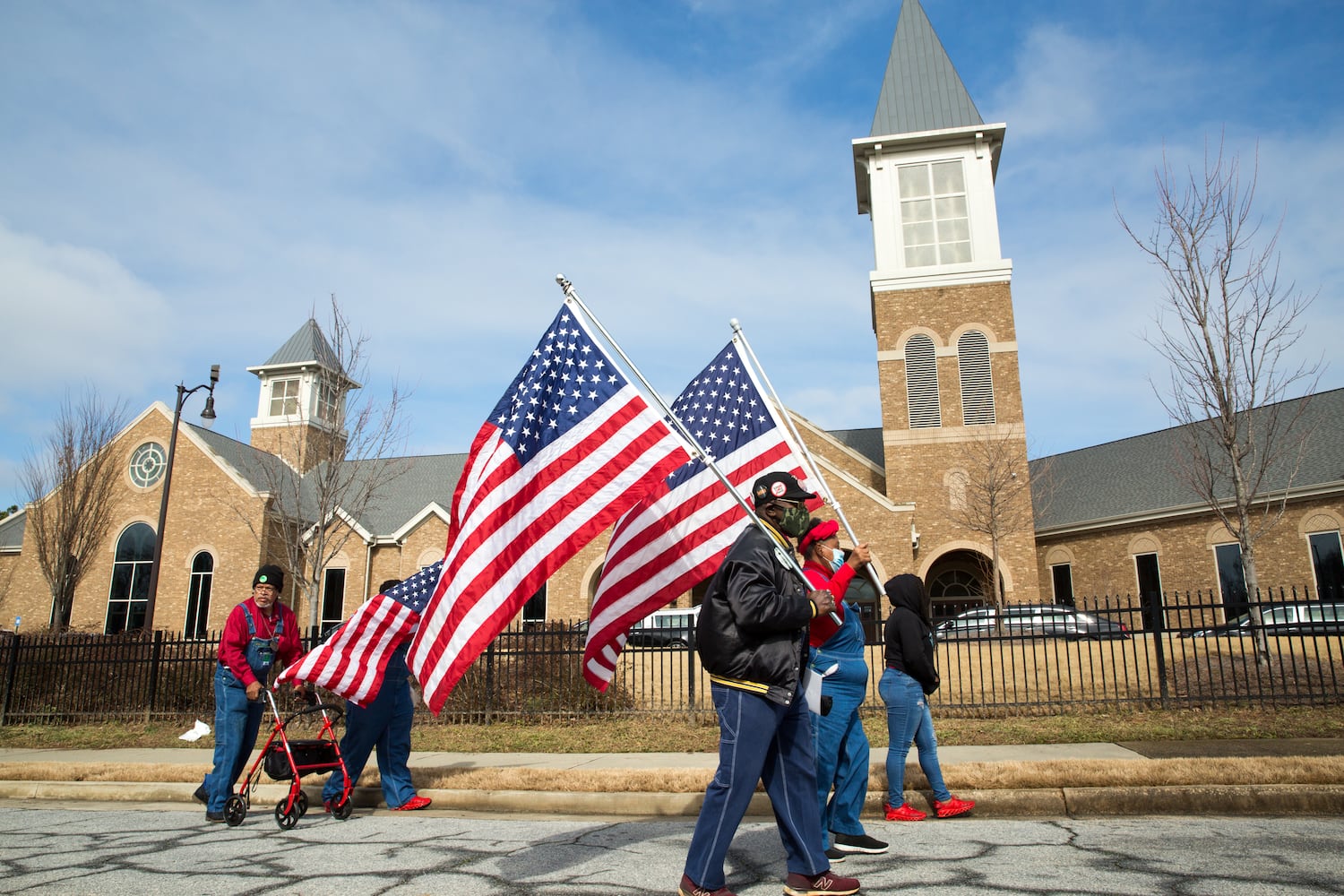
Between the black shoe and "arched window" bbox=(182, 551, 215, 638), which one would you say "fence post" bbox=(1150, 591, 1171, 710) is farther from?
"arched window" bbox=(182, 551, 215, 638)

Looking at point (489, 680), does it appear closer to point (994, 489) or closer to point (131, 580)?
point (994, 489)

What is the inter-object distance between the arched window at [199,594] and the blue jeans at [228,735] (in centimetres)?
2844

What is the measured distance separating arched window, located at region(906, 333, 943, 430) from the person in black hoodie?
23.6m

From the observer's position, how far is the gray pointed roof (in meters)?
31.5

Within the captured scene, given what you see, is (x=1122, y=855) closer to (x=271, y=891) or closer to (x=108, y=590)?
(x=271, y=891)

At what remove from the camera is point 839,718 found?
5.55m

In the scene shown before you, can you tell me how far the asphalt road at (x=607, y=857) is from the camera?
15.3 ft

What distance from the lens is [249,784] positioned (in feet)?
23.6

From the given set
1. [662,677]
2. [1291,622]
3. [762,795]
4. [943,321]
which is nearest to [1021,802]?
[762,795]

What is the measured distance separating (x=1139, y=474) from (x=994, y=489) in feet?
29.9

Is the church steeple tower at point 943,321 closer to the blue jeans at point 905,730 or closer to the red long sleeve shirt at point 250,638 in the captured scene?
the blue jeans at point 905,730

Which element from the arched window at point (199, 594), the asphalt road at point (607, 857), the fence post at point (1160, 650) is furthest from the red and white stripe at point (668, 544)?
the arched window at point (199, 594)

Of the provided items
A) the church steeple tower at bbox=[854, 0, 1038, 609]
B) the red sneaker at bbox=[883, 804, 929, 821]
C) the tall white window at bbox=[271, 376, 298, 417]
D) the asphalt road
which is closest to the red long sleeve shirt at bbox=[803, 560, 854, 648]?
the asphalt road

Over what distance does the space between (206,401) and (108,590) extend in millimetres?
15830
